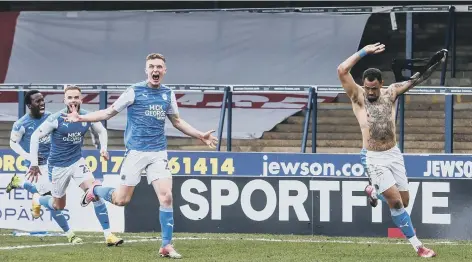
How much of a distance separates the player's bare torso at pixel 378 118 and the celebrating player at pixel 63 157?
3.44m

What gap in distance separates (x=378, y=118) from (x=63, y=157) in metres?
4.41

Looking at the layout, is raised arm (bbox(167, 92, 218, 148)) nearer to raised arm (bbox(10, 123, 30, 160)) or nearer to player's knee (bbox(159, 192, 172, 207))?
player's knee (bbox(159, 192, 172, 207))

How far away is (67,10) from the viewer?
29.0m

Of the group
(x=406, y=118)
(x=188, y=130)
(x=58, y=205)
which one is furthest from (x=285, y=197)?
(x=406, y=118)

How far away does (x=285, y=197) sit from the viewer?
19.6m

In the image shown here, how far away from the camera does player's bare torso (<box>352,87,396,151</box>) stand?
1566 cm

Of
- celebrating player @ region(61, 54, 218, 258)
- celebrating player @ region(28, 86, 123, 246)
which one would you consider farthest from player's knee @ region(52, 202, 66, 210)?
celebrating player @ region(61, 54, 218, 258)

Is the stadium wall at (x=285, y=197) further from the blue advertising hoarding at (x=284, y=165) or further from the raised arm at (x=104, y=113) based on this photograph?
the raised arm at (x=104, y=113)

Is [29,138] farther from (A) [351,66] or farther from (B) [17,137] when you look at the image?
(A) [351,66]

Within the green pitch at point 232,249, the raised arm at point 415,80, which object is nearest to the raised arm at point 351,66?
the raised arm at point 415,80

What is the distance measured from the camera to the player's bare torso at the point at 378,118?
51.4 ft

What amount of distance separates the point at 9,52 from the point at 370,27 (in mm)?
7501

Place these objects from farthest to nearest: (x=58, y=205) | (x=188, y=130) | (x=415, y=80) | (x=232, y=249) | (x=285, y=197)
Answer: (x=285, y=197) → (x=58, y=205) → (x=232, y=249) → (x=188, y=130) → (x=415, y=80)

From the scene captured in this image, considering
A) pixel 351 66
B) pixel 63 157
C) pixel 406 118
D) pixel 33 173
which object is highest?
pixel 351 66
